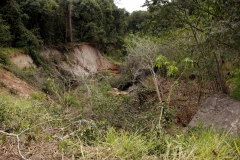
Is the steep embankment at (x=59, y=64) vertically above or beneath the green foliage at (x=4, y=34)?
beneath

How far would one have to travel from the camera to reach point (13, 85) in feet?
35.6

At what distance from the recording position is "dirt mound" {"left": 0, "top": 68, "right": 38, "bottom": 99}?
10164mm

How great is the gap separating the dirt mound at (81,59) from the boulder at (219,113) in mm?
12658

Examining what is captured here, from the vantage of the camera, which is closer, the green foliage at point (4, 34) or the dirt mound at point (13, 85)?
the dirt mound at point (13, 85)

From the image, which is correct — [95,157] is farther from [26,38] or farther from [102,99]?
[26,38]

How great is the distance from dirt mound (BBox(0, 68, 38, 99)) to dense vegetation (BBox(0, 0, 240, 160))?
19 centimetres

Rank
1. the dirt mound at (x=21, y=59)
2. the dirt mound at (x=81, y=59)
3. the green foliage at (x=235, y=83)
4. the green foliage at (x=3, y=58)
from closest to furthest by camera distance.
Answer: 1. the green foliage at (x=235, y=83)
2. the green foliage at (x=3, y=58)
3. the dirt mound at (x=21, y=59)
4. the dirt mound at (x=81, y=59)

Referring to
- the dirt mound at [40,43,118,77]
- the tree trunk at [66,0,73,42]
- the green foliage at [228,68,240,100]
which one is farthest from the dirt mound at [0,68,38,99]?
the tree trunk at [66,0,73,42]

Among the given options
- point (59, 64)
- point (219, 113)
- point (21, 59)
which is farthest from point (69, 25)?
point (219, 113)

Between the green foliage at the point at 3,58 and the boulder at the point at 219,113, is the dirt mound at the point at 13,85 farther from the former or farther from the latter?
the boulder at the point at 219,113

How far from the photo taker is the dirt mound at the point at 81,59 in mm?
19922

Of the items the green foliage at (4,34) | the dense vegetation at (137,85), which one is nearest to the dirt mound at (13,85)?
the dense vegetation at (137,85)

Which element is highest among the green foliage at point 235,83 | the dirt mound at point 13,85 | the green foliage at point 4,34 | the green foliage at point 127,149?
the green foliage at point 4,34

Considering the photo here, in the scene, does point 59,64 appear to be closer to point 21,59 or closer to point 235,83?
point 21,59
